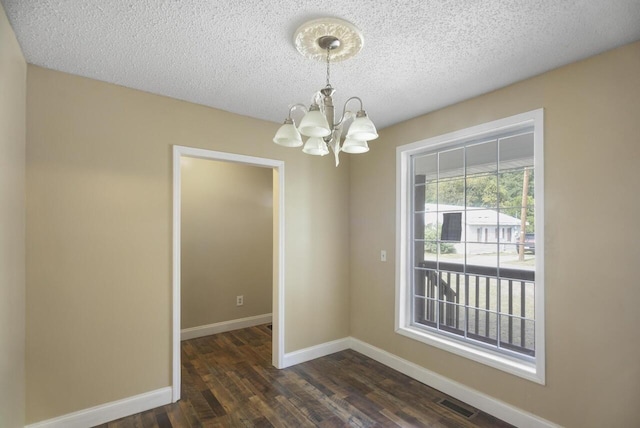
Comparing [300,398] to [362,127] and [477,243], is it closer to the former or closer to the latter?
[477,243]

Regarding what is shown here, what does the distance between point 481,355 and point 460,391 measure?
387mm

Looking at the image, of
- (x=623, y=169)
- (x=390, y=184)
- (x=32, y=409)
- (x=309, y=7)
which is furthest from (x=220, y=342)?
(x=623, y=169)

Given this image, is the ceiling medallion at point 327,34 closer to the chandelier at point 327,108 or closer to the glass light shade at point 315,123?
the chandelier at point 327,108

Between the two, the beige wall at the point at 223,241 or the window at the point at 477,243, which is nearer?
the window at the point at 477,243

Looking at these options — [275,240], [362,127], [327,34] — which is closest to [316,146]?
[362,127]

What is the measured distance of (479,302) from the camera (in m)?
2.76

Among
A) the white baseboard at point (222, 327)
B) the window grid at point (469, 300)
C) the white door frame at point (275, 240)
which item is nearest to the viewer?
the window grid at point (469, 300)

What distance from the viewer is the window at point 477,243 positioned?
2395mm

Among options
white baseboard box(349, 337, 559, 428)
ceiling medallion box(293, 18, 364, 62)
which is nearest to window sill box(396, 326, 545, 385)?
white baseboard box(349, 337, 559, 428)

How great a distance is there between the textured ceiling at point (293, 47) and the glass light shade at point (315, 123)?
0.53m

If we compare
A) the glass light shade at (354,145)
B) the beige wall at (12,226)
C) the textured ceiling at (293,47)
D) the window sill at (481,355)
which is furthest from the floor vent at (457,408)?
the beige wall at (12,226)

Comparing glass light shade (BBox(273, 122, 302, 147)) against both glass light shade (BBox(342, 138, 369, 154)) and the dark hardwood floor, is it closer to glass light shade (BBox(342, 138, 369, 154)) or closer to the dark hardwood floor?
glass light shade (BBox(342, 138, 369, 154))

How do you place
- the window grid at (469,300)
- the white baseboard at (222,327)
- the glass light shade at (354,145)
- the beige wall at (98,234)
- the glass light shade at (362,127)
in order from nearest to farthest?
1. the glass light shade at (362,127)
2. the glass light shade at (354,145)
3. the beige wall at (98,234)
4. the window grid at (469,300)
5. the white baseboard at (222,327)

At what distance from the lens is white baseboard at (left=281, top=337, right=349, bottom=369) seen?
10.9ft
